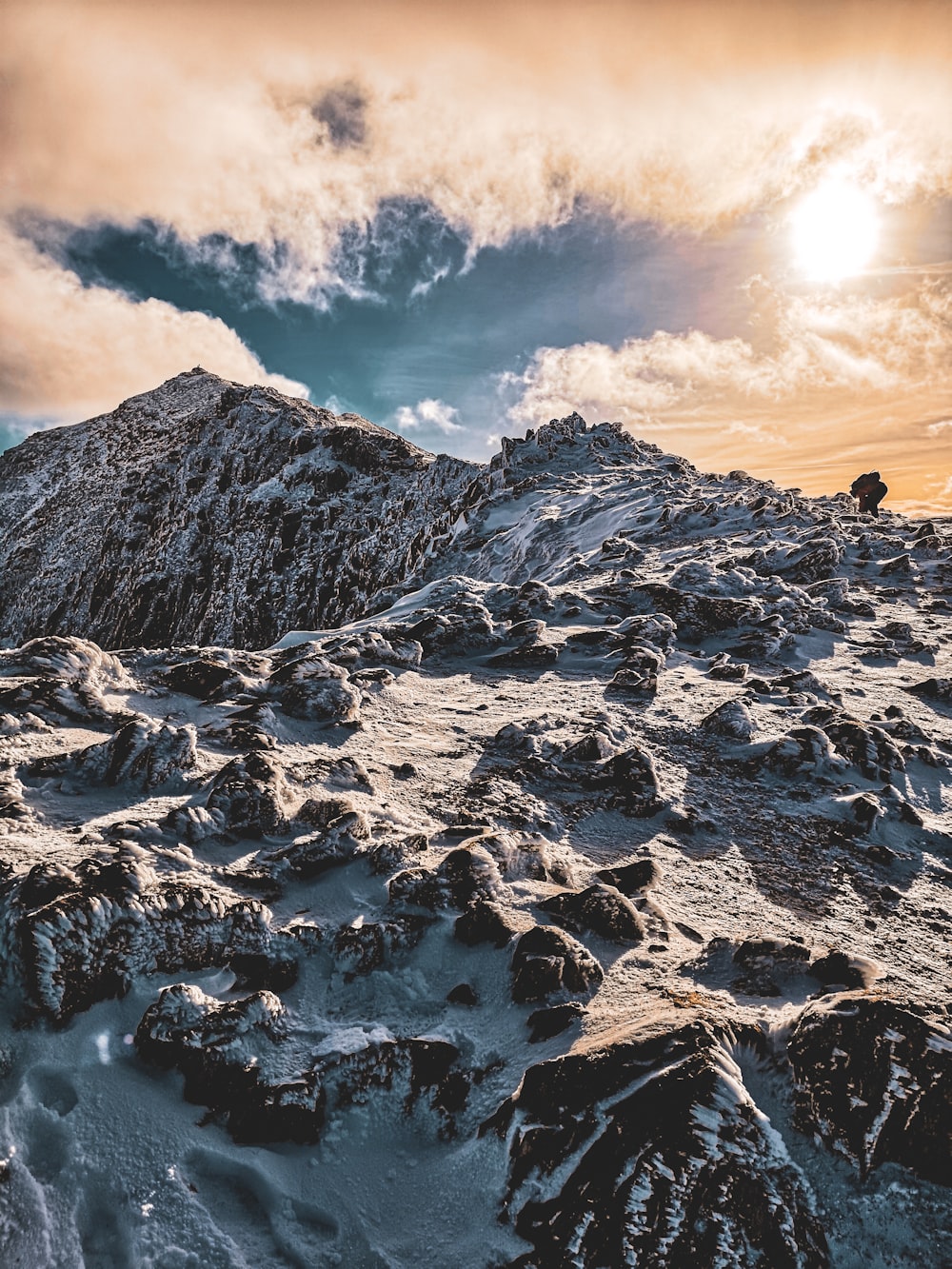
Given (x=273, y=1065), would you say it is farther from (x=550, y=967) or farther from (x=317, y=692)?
(x=317, y=692)

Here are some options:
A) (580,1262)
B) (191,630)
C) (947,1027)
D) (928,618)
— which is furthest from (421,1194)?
(191,630)

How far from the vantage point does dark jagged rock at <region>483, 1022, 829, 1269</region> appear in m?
2.62

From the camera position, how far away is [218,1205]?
2953mm

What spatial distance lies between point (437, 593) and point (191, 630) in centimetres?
4156

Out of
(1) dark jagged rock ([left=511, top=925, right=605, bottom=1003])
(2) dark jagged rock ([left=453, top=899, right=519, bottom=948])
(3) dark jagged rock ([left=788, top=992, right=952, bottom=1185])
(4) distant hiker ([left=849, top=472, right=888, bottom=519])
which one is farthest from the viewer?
(4) distant hiker ([left=849, top=472, right=888, bottom=519])

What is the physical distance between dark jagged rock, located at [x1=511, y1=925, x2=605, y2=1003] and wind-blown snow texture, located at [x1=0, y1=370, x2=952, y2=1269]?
27 mm

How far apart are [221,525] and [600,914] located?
54608mm

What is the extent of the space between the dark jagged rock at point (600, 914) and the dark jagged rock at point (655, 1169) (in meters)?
1.49

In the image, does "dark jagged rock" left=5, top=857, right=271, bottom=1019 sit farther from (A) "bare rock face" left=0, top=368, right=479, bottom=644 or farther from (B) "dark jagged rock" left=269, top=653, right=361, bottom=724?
(A) "bare rock face" left=0, top=368, right=479, bottom=644

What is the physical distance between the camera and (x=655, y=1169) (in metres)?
2.76

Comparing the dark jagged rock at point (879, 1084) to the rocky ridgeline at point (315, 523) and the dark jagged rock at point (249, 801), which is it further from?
the rocky ridgeline at point (315, 523)

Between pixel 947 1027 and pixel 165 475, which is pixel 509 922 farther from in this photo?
pixel 165 475

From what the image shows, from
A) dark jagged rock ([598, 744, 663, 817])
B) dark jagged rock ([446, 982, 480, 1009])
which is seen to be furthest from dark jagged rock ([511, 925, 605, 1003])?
dark jagged rock ([598, 744, 663, 817])

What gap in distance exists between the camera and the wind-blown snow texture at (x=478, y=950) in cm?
282
